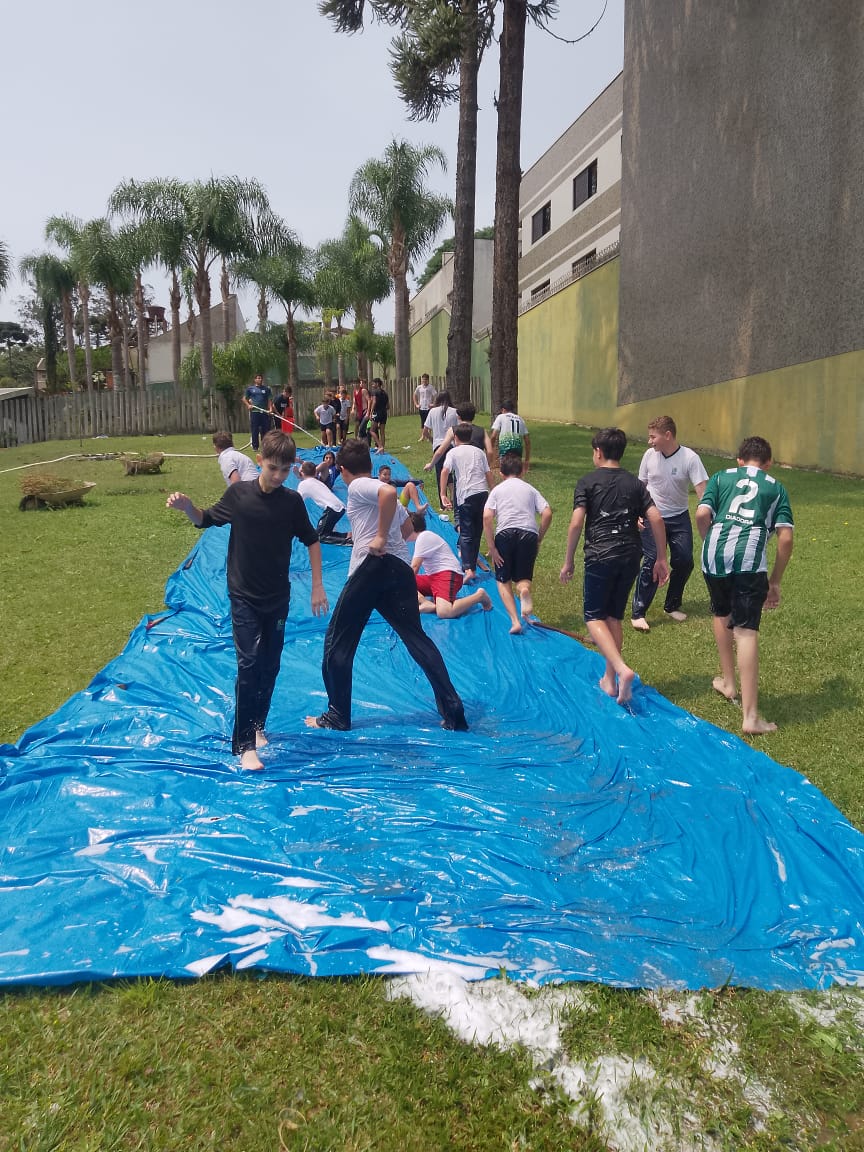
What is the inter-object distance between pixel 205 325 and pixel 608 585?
96.8 feet

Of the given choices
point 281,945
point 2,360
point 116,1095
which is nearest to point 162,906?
point 281,945

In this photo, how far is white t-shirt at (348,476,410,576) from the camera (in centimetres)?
517

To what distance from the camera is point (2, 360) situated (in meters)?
73.8

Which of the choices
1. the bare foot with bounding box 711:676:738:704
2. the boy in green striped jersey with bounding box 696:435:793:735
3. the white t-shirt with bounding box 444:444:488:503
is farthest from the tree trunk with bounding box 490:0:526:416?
the boy in green striped jersey with bounding box 696:435:793:735

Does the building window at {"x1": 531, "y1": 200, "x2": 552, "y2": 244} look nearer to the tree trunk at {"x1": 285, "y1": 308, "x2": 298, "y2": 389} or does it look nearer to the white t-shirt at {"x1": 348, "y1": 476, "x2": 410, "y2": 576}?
the tree trunk at {"x1": 285, "y1": 308, "x2": 298, "y2": 389}

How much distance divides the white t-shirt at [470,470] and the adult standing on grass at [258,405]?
9.98m

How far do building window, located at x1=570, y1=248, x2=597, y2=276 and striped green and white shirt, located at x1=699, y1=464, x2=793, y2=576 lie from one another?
69.9 ft

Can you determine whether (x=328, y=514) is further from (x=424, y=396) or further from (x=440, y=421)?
(x=424, y=396)

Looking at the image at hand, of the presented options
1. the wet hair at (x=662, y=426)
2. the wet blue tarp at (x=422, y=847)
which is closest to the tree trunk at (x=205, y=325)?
the wet hair at (x=662, y=426)

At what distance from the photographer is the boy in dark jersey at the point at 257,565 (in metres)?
4.75

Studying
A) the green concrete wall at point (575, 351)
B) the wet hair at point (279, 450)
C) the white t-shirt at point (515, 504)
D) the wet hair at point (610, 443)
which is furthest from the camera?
the green concrete wall at point (575, 351)

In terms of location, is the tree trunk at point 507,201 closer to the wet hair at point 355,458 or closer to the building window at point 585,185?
the wet hair at point 355,458

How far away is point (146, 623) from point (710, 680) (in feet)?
15.6

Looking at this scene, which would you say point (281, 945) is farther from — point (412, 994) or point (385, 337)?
point (385, 337)
